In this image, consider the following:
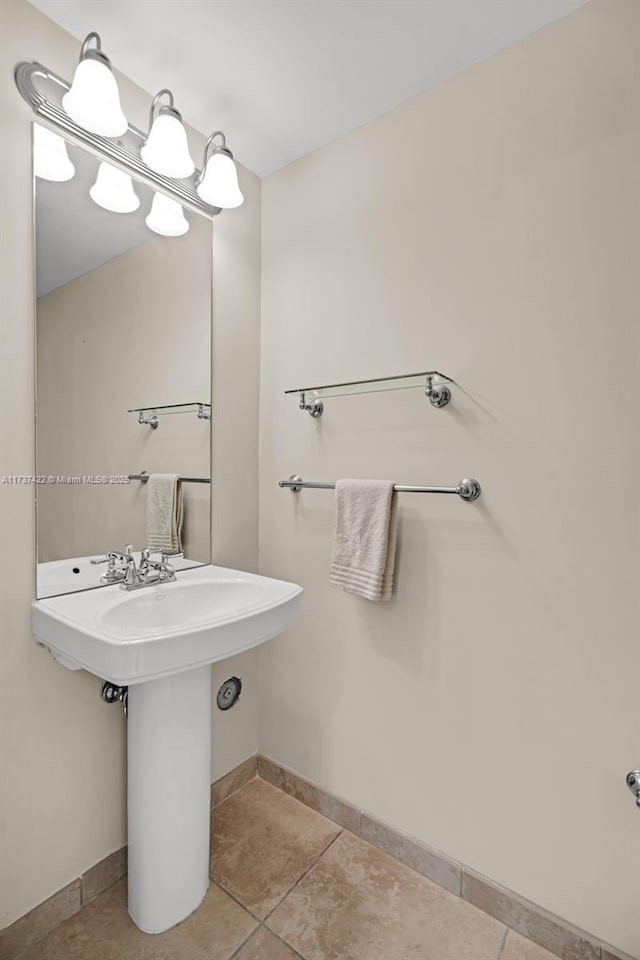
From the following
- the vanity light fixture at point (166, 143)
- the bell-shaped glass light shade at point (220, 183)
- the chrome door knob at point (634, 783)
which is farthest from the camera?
the bell-shaped glass light shade at point (220, 183)

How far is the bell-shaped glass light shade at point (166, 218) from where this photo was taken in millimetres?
1482

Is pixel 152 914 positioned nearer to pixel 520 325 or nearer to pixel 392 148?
pixel 520 325

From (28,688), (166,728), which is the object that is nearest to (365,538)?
(166,728)

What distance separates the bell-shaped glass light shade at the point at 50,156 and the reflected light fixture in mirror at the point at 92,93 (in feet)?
0.25

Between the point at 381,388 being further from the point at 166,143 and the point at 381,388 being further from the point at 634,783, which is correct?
the point at 634,783

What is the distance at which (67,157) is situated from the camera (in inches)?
49.0

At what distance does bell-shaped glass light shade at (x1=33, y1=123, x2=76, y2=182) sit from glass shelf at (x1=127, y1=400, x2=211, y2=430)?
62cm

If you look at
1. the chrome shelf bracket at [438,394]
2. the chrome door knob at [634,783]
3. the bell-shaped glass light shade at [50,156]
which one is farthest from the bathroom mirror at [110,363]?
the chrome door knob at [634,783]

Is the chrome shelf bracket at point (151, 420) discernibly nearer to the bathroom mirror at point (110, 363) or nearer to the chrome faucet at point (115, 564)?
the bathroom mirror at point (110, 363)

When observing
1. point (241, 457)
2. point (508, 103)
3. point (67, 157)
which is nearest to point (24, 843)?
point (241, 457)

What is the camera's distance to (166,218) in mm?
1510

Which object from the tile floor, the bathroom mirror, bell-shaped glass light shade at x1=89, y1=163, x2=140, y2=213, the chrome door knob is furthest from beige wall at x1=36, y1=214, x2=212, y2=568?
the chrome door knob

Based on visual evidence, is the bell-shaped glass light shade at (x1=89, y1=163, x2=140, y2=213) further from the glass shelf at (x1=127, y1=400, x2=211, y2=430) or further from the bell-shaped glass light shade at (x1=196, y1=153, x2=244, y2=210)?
the glass shelf at (x1=127, y1=400, x2=211, y2=430)

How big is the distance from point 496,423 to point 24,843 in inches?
63.8
